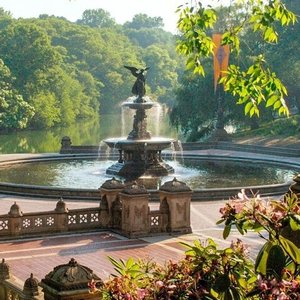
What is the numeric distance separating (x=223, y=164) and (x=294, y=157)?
6392 mm

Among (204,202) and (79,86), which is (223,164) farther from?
(79,86)

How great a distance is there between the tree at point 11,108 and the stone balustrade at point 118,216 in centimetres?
5265

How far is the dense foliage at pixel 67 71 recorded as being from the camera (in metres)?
83.7

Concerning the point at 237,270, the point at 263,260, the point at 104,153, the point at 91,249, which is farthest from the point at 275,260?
the point at 104,153

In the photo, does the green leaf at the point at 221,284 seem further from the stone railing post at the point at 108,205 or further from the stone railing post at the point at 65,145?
the stone railing post at the point at 65,145

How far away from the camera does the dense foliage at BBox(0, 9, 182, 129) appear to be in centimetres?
8369

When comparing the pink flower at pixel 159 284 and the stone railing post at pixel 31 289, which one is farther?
the stone railing post at pixel 31 289

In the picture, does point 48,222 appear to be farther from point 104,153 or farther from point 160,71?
point 160,71

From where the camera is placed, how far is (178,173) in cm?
3384

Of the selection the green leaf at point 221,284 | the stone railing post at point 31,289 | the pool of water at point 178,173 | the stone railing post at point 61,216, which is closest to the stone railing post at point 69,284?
the stone railing post at point 31,289

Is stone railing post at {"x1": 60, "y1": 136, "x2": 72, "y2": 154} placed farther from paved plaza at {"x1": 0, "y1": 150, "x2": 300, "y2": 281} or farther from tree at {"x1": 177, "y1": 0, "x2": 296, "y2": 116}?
tree at {"x1": 177, "y1": 0, "x2": 296, "y2": 116}

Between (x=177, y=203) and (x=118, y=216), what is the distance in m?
1.56

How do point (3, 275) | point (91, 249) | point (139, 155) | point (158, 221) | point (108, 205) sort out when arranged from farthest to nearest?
point (139, 155) < point (108, 205) < point (158, 221) < point (91, 249) < point (3, 275)

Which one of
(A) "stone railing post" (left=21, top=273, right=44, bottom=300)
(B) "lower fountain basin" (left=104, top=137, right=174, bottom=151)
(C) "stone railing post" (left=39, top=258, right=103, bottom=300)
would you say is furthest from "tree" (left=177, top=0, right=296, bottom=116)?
(B) "lower fountain basin" (left=104, top=137, right=174, bottom=151)
